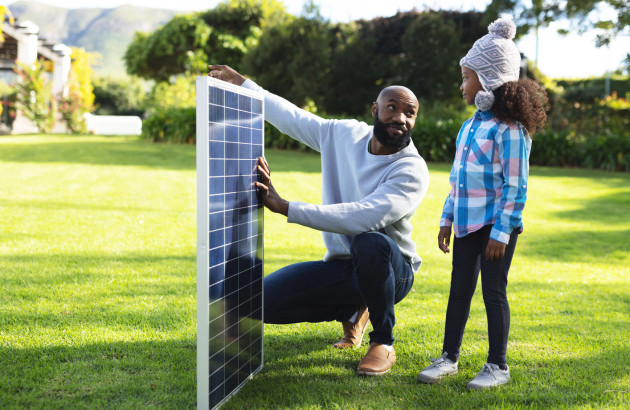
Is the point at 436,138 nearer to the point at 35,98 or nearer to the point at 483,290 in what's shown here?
the point at 483,290

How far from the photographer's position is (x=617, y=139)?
13.7m

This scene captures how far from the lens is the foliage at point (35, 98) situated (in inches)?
766

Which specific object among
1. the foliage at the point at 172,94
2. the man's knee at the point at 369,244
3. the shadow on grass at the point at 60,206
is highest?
the foliage at the point at 172,94

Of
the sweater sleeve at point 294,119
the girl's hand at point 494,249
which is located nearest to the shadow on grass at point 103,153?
the sweater sleeve at point 294,119

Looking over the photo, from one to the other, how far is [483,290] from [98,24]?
18426 centimetres

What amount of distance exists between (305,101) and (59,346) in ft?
45.5

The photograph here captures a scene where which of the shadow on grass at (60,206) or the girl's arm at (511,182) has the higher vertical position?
the girl's arm at (511,182)

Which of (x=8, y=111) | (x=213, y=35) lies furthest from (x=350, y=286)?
(x=213, y=35)

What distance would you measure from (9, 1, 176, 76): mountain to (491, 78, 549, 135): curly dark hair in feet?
515

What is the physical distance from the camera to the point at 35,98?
63.9ft

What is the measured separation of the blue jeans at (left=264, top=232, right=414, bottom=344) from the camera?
266cm

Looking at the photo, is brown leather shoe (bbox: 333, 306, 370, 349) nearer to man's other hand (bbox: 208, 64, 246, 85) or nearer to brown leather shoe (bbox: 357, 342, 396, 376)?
brown leather shoe (bbox: 357, 342, 396, 376)

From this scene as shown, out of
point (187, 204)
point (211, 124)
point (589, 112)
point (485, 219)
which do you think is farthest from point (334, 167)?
point (589, 112)

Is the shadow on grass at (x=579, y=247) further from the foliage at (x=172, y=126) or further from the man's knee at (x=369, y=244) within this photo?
the foliage at (x=172, y=126)
